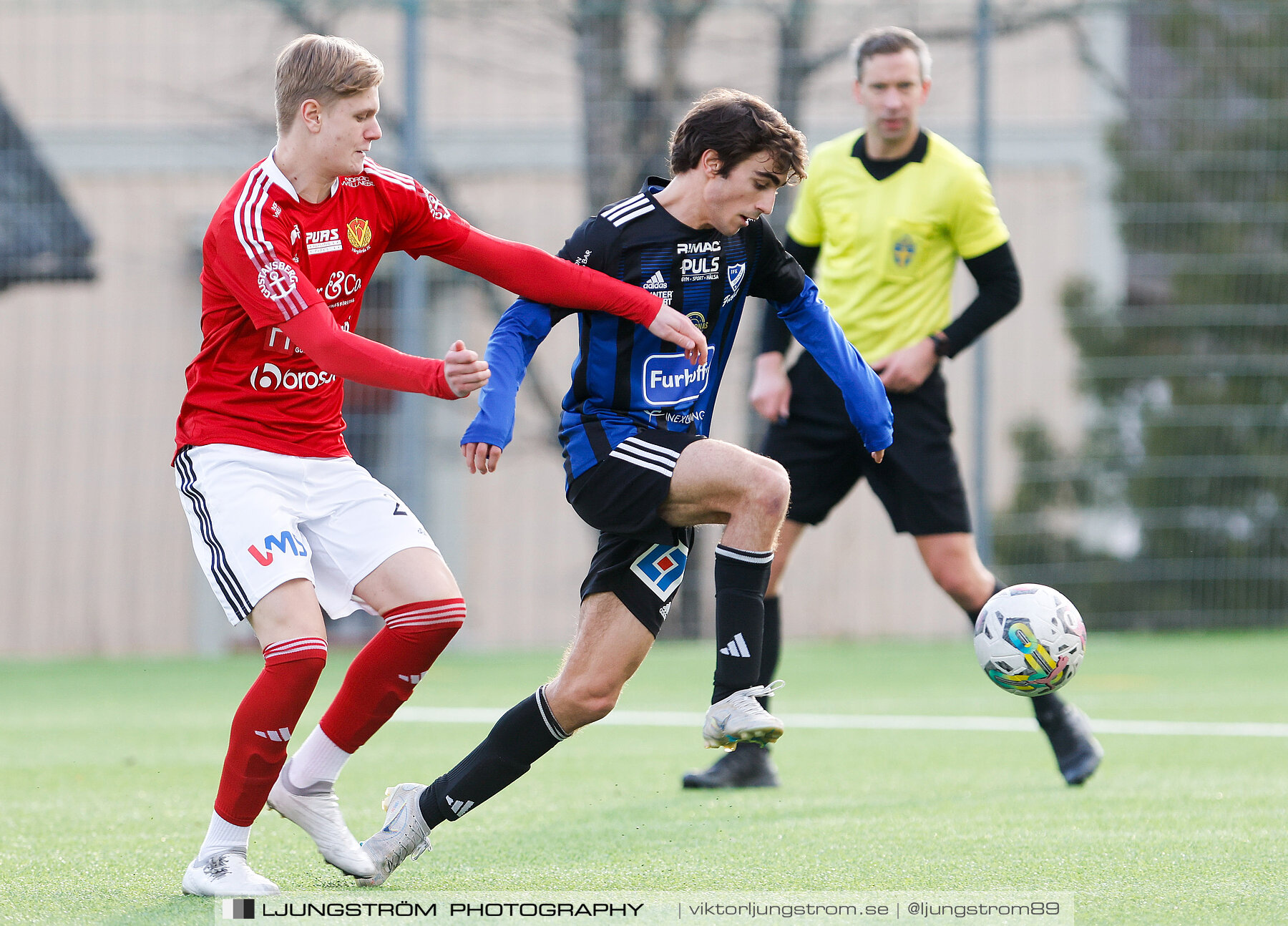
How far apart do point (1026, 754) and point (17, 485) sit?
23.0 ft

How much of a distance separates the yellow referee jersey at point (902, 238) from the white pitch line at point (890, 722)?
195 centimetres

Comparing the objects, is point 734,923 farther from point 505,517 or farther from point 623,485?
point 505,517

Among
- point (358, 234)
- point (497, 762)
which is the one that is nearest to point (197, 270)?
point (358, 234)

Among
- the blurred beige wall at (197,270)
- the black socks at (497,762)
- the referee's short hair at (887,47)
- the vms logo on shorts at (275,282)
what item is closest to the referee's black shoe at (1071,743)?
the black socks at (497,762)

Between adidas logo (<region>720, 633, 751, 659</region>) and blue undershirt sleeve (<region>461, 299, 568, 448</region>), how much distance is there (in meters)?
0.67

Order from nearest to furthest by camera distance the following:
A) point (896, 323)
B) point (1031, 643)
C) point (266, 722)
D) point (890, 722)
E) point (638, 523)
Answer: point (266, 722) → point (638, 523) → point (1031, 643) → point (896, 323) → point (890, 722)

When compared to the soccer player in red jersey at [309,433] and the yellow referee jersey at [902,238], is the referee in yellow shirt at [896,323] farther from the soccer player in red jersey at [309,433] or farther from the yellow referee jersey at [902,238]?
the soccer player in red jersey at [309,433]

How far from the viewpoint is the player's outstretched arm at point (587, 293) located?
11.5 feet

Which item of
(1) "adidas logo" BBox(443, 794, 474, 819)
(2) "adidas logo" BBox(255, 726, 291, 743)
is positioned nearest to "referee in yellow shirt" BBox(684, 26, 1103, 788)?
(1) "adidas logo" BBox(443, 794, 474, 819)

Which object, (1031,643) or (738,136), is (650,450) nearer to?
(738,136)

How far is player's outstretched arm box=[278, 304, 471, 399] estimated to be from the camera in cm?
317

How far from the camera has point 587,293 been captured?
3551 mm

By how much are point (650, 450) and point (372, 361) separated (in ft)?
2.26

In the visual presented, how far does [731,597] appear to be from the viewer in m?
3.53
